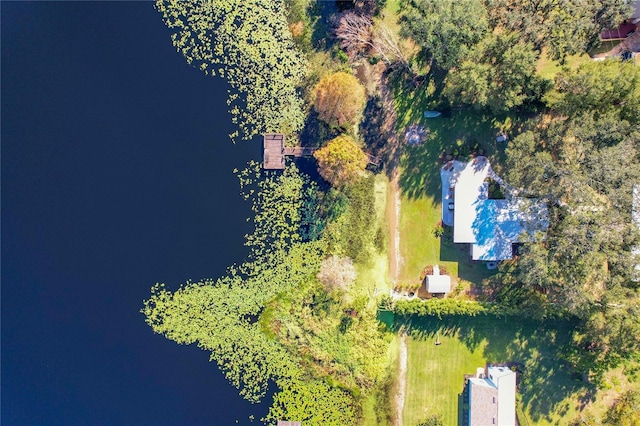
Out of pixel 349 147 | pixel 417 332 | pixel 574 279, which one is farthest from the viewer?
pixel 417 332

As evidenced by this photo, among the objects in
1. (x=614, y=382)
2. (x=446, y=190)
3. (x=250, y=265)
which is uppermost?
(x=446, y=190)

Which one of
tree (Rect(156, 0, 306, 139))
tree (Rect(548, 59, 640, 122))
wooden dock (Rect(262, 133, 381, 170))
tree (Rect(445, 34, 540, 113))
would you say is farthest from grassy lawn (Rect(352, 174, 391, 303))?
tree (Rect(548, 59, 640, 122))

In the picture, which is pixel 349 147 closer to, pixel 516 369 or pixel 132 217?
pixel 132 217

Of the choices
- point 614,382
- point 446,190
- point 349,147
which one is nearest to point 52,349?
point 349,147

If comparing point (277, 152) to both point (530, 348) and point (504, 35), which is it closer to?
point (504, 35)

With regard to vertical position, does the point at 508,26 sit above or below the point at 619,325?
above

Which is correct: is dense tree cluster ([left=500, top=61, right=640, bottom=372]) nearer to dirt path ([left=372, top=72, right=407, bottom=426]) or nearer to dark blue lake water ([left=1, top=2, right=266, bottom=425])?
dirt path ([left=372, top=72, right=407, bottom=426])

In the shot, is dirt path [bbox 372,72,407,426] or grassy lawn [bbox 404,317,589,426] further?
dirt path [bbox 372,72,407,426]
